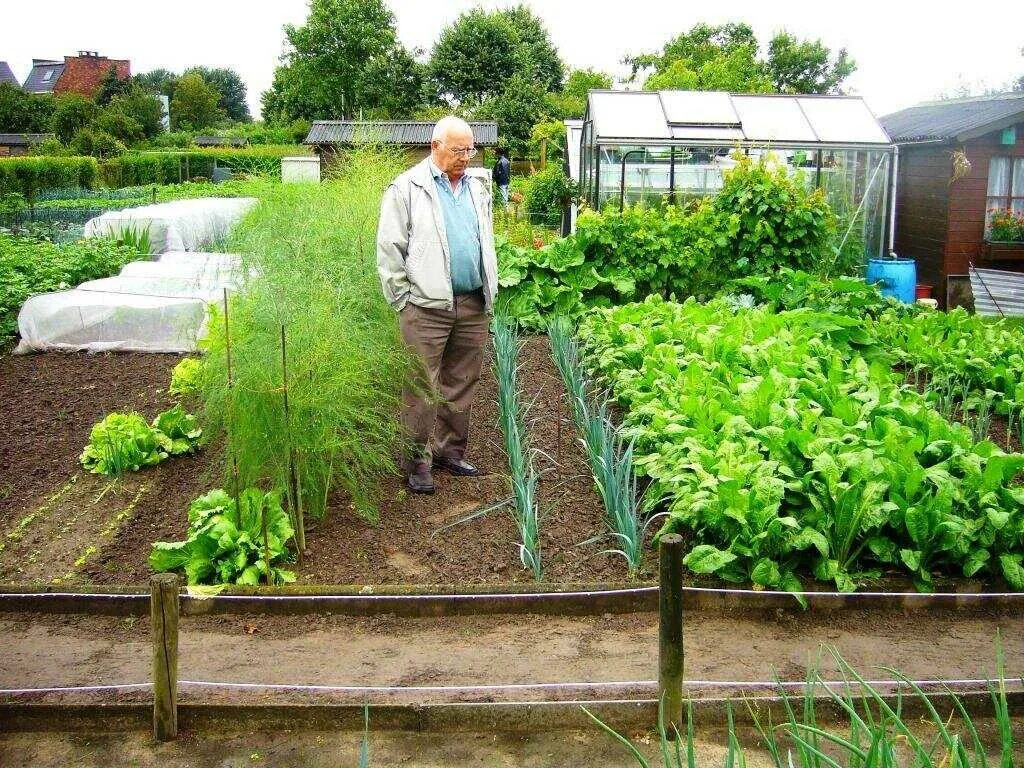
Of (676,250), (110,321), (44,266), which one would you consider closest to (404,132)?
(44,266)

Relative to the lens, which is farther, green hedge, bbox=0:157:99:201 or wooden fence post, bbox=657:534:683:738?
green hedge, bbox=0:157:99:201

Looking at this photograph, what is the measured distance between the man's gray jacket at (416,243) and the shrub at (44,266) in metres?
6.09

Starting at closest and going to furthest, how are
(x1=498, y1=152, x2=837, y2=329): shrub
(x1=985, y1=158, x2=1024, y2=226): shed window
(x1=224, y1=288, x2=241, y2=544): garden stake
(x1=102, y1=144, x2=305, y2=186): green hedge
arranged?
1. (x1=224, y1=288, x2=241, y2=544): garden stake
2. (x1=498, y1=152, x2=837, y2=329): shrub
3. (x1=985, y1=158, x2=1024, y2=226): shed window
4. (x1=102, y1=144, x2=305, y2=186): green hedge

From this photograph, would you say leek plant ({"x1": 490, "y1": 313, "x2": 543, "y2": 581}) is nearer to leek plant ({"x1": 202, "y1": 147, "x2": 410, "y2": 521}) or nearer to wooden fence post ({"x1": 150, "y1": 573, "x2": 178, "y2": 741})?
leek plant ({"x1": 202, "y1": 147, "x2": 410, "y2": 521})

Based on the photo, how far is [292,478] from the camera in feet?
15.8

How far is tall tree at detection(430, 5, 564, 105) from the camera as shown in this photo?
46781 mm

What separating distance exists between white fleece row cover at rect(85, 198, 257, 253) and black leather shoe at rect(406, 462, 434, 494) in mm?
7647

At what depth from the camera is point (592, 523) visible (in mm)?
4891

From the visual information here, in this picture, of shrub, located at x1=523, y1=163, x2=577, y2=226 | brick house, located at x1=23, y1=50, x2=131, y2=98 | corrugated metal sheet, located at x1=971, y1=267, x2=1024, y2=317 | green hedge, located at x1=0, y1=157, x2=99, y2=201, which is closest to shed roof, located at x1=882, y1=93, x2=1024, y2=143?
corrugated metal sheet, located at x1=971, y1=267, x2=1024, y2=317

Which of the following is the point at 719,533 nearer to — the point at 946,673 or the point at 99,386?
the point at 946,673

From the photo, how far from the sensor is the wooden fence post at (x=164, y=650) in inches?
120

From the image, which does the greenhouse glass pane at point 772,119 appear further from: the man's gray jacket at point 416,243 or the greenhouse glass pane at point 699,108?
the man's gray jacket at point 416,243

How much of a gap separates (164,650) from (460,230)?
2798 millimetres

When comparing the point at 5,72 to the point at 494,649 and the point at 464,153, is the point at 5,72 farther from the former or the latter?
the point at 494,649
